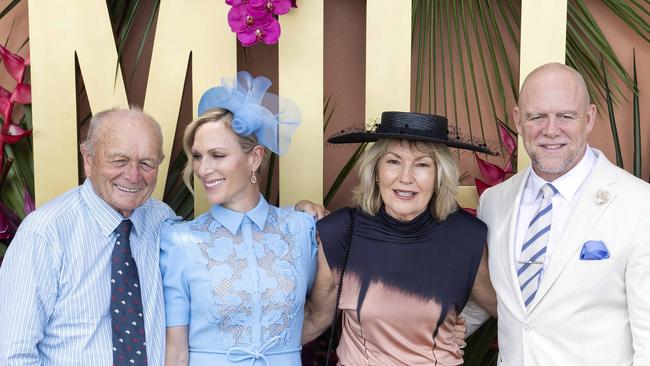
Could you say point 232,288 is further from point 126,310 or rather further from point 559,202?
point 559,202

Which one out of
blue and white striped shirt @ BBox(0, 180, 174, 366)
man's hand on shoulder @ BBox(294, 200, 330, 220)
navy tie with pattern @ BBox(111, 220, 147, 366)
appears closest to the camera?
blue and white striped shirt @ BBox(0, 180, 174, 366)

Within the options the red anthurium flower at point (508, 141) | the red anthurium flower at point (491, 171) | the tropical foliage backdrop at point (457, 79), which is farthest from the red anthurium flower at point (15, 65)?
the red anthurium flower at point (508, 141)

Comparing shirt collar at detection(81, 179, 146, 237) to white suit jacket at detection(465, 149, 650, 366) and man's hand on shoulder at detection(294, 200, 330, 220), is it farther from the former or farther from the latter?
white suit jacket at detection(465, 149, 650, 366)

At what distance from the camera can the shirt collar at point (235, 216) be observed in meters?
2.17

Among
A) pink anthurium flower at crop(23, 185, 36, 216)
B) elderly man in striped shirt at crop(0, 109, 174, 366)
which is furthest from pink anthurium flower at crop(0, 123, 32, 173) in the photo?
elderly man in striped shirt at crop(0, 109, 174, 366)

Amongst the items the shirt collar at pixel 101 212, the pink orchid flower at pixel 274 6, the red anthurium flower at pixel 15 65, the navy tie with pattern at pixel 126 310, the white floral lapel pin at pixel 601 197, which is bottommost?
the navy tie with pattern at pixel 126 310

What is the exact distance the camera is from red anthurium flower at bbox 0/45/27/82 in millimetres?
2674

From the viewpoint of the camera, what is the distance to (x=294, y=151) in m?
2.74

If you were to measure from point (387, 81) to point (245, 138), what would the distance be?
785 mm

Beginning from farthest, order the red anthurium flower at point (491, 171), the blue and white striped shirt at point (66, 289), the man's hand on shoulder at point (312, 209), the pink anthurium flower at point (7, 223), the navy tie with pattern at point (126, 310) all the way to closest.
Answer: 1. the red anthurium flower at point (491, 171)
2. the pink anthurium flower at point (7, 223)
3. the man's hand on shoulder at point (312, 209)
4. the navy tie with pattern at point (126, 310)
5. the blue and white striped shirt at point (66, 289)

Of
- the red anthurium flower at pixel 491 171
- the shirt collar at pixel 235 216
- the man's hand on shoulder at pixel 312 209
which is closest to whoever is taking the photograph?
the shirt collar at pixel 235 216

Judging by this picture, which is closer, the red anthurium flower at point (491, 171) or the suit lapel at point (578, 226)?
the suit lapel at point (578, 226)

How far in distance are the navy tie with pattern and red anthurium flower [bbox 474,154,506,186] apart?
146 cm

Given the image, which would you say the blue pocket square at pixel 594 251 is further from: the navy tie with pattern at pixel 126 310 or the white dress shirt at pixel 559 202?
the navy tie with pattern at pixel 126 310
